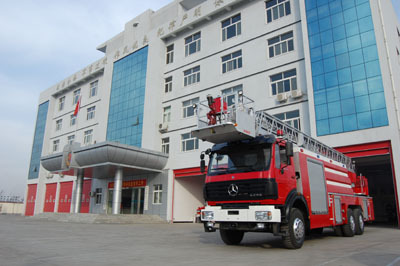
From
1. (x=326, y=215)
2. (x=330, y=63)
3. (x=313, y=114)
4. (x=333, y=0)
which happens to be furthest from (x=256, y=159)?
(x=333, y=0)

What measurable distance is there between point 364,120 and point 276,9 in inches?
430

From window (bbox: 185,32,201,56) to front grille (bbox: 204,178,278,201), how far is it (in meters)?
21.3

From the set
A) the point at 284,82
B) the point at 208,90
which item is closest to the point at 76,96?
the point at 208,90

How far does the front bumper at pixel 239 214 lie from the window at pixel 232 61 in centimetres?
1753

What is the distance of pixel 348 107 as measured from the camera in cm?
1742

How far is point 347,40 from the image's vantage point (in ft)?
59.5

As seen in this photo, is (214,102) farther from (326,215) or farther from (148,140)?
(148,140)

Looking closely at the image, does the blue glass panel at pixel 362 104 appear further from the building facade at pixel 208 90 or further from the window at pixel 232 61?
the window at pixel 232 61

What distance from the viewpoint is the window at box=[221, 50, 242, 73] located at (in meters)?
24.3

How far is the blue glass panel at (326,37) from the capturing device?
18.8 meters

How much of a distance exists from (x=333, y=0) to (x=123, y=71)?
21.6 m

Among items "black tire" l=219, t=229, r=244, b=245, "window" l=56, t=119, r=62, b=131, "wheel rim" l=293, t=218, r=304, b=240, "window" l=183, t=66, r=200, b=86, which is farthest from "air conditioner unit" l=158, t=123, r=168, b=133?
"window" l=56, t=119, r=62, b=131

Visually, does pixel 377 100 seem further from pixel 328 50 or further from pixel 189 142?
pixel 189 142

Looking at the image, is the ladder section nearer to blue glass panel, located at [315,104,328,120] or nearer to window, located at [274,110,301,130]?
blue glass panel, located at [315,104,328,120]
